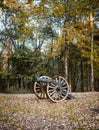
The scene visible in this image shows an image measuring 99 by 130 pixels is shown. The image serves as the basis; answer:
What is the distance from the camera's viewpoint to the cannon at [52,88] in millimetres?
18133

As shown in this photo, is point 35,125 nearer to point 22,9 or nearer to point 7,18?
point 22,9

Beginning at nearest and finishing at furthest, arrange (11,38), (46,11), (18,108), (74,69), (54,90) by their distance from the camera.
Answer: (18,108) → (54,90) → (46,11) → (11,38) → (74,69)

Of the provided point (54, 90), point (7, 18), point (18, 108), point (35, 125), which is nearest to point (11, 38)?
point (7, 18)

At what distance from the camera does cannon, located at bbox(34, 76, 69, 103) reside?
1813 cm

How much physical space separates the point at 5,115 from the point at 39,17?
58.2ft

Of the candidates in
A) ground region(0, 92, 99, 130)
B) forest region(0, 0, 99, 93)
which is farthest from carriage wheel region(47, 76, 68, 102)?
forest region(0, 0, 99, 93)

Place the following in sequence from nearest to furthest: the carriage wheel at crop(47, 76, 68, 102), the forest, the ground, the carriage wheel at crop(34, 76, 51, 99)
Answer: the ground → the carriage wheel at crop(47, 76, 68, 102) → the carriage wheel at crop(34, 76, 51, 99) → the forest

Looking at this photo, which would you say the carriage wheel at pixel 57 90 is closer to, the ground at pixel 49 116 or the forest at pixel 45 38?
the ground at pixel 49 116

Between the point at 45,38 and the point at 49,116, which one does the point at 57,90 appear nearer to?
the point at 49,116

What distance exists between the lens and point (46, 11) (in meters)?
29.1

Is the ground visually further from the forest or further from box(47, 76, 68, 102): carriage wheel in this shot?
the forest

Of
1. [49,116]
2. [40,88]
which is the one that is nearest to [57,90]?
[40,88]

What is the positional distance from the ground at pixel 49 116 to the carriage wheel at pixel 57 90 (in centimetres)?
56

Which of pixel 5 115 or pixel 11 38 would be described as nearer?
pixel 5 115
